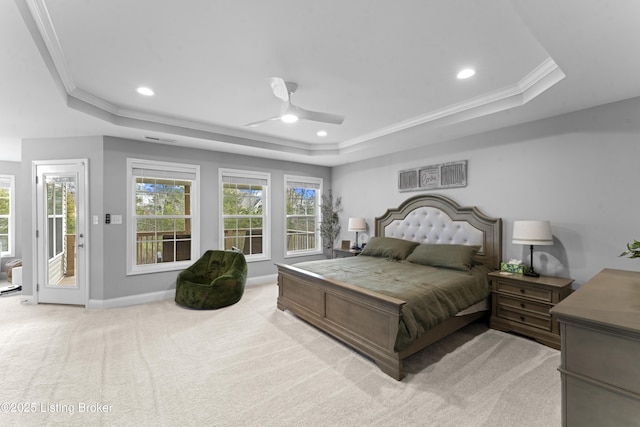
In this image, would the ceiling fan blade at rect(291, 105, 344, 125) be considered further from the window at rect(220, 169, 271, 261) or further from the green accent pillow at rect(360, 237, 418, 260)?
the window at rect(220, 169, 271, 261)

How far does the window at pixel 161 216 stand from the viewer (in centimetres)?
424

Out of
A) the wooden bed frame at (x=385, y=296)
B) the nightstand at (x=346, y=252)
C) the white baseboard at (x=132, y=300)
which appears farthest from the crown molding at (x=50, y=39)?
the nightstand at (x=346, y=252)

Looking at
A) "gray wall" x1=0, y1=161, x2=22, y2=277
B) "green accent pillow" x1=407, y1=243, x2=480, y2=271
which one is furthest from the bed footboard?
"gray wall" x1=0, y1=161, x2=22, y2=277

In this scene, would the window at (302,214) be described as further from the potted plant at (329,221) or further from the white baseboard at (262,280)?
the white baseboard at (262,280)

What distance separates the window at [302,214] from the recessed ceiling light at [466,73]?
12.1ft

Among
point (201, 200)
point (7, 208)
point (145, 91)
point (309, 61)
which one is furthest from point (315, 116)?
point (7, 208)

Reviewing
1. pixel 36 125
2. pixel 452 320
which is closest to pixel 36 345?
pixel 36 125

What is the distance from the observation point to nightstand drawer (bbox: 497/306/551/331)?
2.86 m

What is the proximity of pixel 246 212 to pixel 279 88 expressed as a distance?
9.92ft

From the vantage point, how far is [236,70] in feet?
8.36

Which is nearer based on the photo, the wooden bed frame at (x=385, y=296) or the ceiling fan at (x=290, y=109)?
the wooden bed frame at (x=385, y=296)

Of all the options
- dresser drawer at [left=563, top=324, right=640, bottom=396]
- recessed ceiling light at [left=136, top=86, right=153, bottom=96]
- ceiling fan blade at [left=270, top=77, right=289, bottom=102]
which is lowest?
dresser drawer at [left=563, top=324, right=640, bottom=396]

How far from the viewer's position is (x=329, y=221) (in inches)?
242

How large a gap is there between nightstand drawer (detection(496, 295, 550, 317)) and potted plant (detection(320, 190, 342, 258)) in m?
3.46
